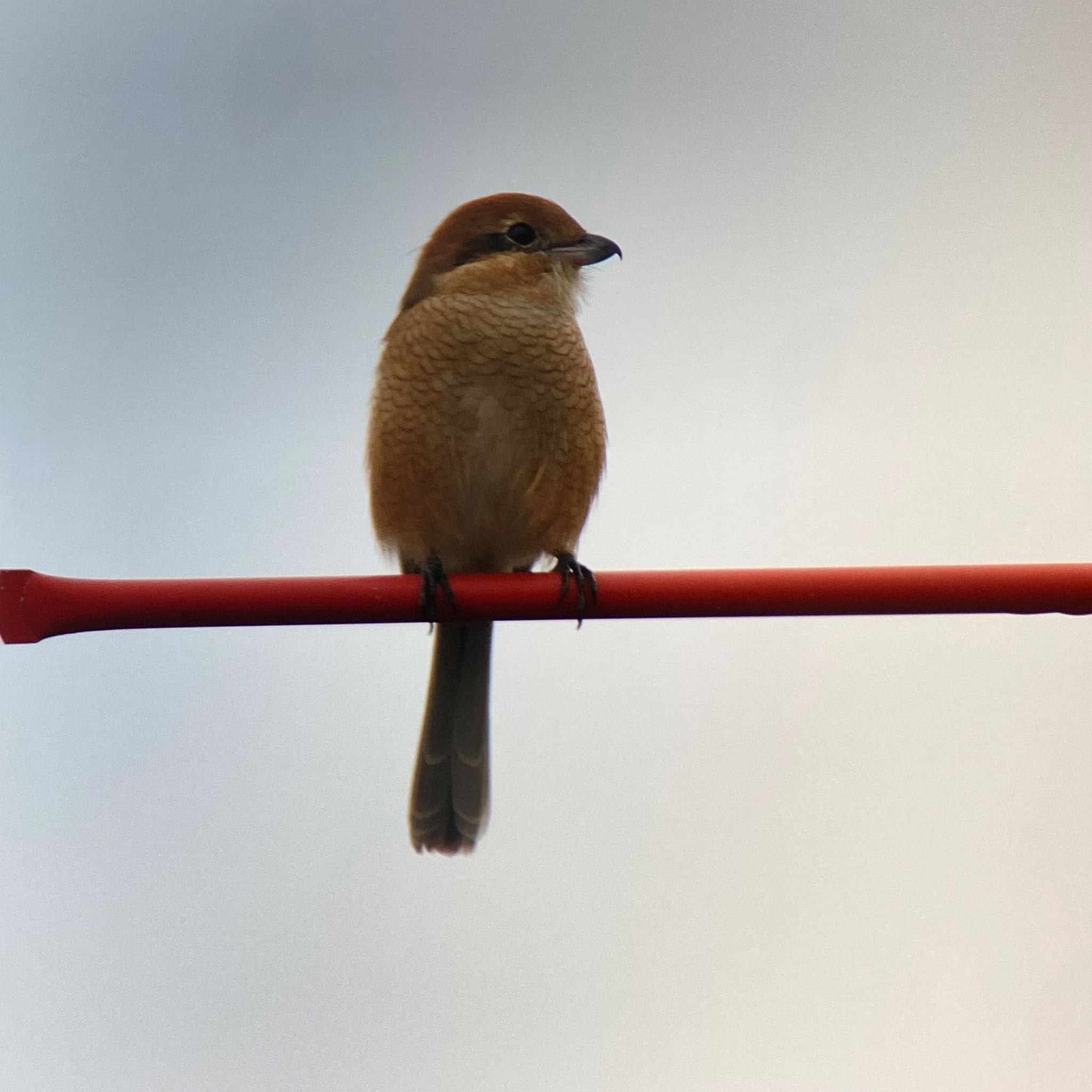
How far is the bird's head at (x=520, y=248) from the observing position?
188cm

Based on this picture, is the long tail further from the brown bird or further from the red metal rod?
the red metal rod

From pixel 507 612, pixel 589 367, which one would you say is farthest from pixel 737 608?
pixel 589 367

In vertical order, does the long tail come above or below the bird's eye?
below

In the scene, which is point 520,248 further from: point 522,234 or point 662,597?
point 662,597

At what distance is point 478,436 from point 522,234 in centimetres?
38

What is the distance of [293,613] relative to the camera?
107cm

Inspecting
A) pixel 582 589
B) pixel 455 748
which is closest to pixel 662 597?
pixel 582 589

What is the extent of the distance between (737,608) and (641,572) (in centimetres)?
11

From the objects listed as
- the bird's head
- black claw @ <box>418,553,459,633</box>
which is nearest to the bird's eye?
the bird's head

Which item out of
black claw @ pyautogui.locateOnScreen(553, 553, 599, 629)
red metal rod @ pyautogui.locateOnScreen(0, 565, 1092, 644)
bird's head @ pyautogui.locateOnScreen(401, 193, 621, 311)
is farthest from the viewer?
bird's head @ pyautogui.locateOnScreen(401, 193, 621, 311)

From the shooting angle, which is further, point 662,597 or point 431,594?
point 431,594

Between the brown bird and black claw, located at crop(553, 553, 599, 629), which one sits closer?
black claw, located at crop(553, 553, 599, 629)

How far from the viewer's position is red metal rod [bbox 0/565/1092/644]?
1.02 m

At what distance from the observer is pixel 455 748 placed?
1.85 metres
